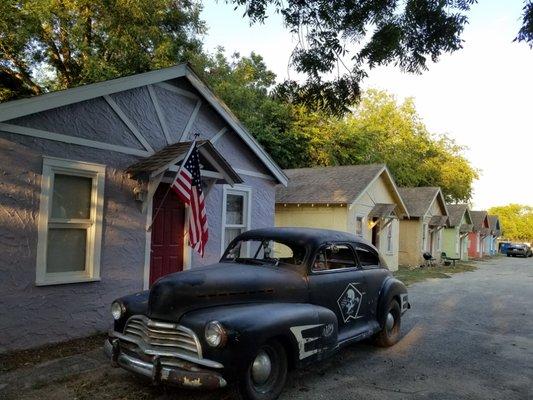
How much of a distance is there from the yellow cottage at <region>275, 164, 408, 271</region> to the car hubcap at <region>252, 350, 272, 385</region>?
13.6 m

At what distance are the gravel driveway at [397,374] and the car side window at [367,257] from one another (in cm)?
134

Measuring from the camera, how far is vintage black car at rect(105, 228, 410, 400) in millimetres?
4277

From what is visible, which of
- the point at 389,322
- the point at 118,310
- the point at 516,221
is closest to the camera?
the point at 118,310

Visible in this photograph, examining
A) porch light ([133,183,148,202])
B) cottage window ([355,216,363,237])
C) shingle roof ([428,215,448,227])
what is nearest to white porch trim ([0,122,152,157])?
porch light ([133,183,148,202])

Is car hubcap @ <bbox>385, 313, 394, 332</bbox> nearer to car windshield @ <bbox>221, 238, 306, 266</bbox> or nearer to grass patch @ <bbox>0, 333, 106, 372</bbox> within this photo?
car windshield @ <bbox>221, 238, 306, 266</bbox>

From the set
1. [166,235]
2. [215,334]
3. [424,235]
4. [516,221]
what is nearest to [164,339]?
[215,334]

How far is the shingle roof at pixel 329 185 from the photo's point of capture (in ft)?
61.1

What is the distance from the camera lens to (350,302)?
625 cm

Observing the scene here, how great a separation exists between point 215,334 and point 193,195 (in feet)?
11.5

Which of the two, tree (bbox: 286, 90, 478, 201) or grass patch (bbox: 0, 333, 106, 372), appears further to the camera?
tree (bbox: 286, 90, 478, 201)


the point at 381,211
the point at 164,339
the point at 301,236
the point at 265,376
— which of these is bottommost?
the point at 265,376

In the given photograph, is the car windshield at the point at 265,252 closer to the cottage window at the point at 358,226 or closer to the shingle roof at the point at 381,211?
the cottage window at the point at 358,226

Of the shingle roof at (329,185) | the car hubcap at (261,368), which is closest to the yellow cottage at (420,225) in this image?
the shingle roof at (329,185)

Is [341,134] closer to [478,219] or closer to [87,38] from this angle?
[87,38]
